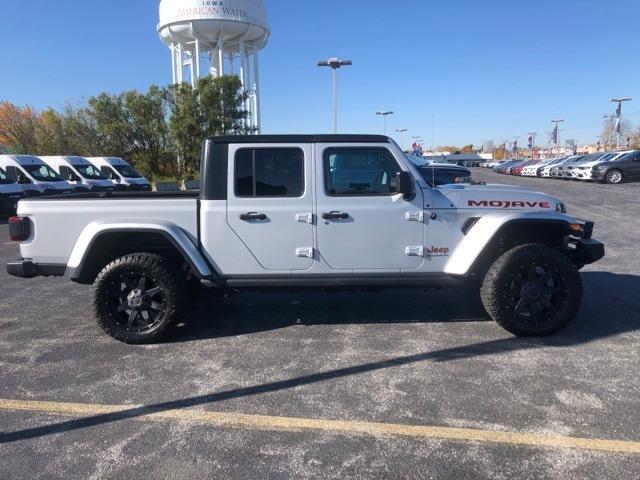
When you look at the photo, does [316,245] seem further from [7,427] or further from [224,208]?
[7,427]

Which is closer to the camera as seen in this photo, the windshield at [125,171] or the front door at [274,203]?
the front door at [274,203]

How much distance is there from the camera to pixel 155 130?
27344 millimetres

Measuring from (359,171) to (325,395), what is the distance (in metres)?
2.16

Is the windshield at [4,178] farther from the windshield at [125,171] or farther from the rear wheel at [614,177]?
the rear wheel at [614,177]

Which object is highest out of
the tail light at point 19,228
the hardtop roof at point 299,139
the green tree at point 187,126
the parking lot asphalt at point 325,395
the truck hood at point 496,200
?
the green tree at point 187,126

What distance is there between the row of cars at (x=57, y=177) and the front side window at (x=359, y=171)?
1134 centimetres

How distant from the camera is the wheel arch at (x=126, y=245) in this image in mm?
4578

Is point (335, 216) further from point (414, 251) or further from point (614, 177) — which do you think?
point (614, 177)

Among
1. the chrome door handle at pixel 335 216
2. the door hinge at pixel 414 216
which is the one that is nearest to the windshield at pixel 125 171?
the chrome door handle at pixel 335 216

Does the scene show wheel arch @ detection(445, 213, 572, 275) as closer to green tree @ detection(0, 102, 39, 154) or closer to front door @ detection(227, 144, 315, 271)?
front door @ detection(227, 144, 315, 271)

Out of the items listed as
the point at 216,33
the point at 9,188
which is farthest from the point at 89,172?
the point at 216,33

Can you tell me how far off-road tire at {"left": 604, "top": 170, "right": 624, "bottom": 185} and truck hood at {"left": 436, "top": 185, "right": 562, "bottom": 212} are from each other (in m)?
22.3

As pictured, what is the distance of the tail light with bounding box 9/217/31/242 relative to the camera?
185 inches

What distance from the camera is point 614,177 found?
77.9 ft
